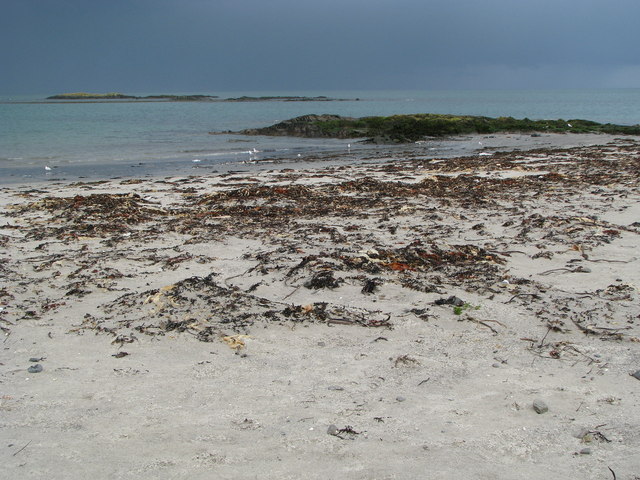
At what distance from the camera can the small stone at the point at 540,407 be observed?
3.47 metres

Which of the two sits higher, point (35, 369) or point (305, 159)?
point (305, 159)

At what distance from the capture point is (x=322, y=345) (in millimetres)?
4527

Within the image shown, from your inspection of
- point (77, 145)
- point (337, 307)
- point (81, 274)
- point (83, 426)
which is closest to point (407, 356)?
point (337, 307)

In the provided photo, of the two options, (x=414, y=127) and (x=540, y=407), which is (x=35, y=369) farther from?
(x=414, y=127)

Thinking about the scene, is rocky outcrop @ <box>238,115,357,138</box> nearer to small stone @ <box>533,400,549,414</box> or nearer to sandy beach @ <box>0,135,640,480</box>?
sandy beach @ <box>0,135,640,480</box>

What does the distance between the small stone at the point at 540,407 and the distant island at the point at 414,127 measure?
26340 mm

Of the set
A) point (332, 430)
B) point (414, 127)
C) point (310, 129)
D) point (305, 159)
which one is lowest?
point (332, 430)

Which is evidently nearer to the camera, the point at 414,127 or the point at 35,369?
the point at 35,369

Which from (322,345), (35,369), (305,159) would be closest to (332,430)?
(322,345)

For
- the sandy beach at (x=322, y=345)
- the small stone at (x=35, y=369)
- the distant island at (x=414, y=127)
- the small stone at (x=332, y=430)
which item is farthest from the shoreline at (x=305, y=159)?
the small stone at (x=332, y=430)

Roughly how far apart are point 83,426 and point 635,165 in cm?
1536

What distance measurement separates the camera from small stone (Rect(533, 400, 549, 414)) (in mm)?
3471

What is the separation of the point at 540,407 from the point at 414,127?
1143 inches

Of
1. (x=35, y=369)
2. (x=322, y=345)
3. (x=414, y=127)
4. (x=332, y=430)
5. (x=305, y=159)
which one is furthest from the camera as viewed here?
(x=414, y=127)
